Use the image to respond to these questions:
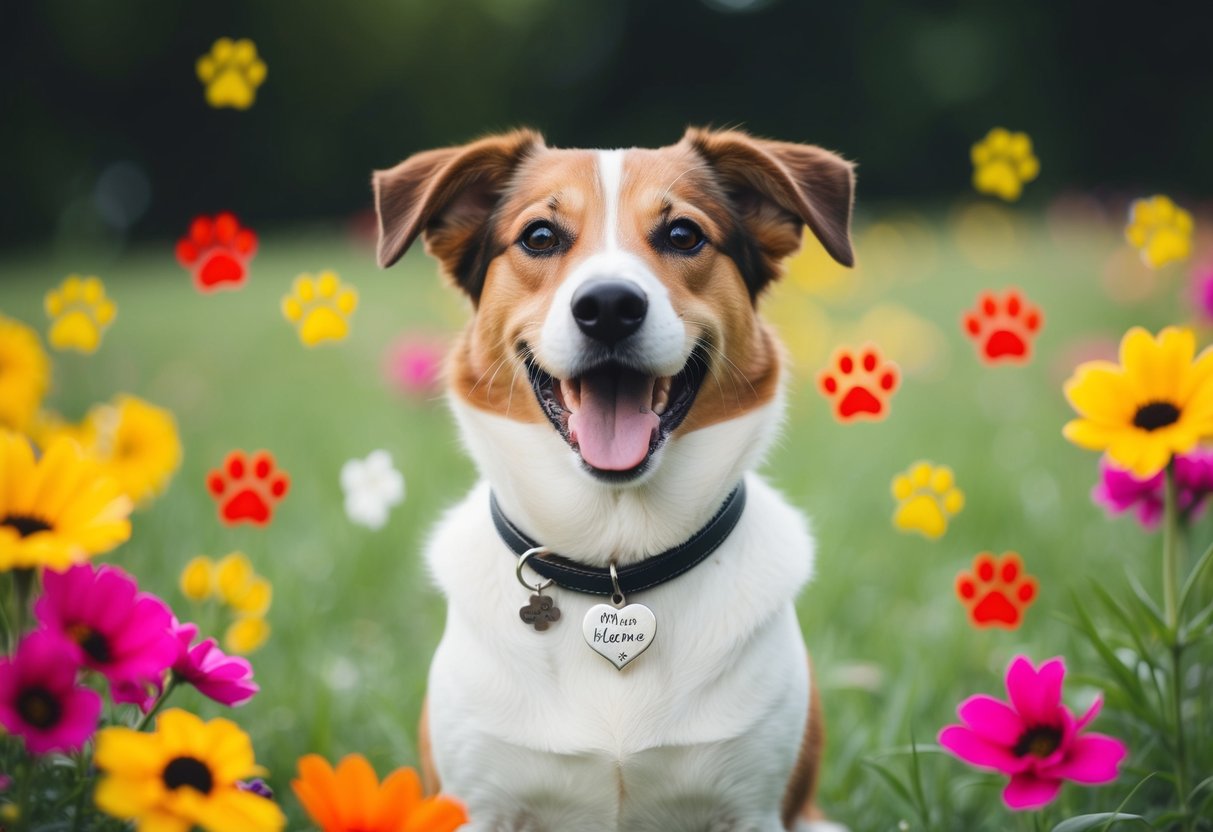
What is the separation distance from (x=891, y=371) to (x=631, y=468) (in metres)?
0.67

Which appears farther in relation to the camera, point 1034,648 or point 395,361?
point 395,361

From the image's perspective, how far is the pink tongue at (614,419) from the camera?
2363 millimetres

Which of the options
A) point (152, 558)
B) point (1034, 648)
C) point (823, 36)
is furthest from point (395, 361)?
point (823, 36)

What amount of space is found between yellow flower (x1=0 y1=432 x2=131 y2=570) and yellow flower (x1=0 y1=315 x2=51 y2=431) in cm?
64

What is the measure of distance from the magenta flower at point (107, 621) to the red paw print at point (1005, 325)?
194 centimetres

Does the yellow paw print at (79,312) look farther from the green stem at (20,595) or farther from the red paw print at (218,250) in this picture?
the green stem at (20,595)

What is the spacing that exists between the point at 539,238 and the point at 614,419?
55cm

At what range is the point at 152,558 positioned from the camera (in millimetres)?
4156

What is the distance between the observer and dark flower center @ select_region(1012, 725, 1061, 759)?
208cm

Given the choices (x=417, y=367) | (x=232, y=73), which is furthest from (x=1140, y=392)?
(x=417, y=367)

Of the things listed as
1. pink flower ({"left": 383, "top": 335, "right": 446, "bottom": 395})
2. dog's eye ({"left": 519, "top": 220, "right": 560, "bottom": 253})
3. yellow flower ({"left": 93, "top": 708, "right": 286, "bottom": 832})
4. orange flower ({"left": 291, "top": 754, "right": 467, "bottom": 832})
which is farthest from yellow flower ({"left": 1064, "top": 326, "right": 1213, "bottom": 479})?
pink flower ({"left": 383, "top": 335, "right": 446, "bottom": 395})

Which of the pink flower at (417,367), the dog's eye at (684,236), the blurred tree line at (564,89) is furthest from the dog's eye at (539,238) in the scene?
the blurred tree line at (564,89)

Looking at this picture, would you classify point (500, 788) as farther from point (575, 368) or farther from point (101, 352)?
point (101, 352)

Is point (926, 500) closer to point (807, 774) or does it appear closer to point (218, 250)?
point (807, 774)
